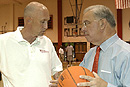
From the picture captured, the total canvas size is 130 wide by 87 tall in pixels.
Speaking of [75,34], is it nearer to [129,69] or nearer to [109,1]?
[109,1]

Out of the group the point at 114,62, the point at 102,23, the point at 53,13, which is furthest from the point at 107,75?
the point at 53,13

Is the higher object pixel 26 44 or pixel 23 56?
pixel 26 44

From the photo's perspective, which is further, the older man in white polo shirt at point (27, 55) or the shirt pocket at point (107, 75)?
the older man in white polo shirt at point (27, 55)

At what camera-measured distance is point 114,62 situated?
52.0 inches

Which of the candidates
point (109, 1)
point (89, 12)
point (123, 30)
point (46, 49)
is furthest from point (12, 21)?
point (89, 12)

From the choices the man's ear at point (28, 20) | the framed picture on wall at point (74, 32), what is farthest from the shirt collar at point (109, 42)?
the framed picture on wall at point (74, 32)

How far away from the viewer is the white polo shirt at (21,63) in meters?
1.98

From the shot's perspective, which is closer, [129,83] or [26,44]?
[129,83]

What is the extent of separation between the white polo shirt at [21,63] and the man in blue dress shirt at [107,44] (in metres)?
0.90

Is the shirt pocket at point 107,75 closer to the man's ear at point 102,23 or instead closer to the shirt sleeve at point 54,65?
the man's ear at point 102,23

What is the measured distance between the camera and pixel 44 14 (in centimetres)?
205

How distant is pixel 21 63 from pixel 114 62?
1.19 metres

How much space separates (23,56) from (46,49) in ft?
1.24

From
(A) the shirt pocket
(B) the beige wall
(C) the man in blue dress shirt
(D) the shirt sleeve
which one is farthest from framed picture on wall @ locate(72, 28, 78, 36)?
(A) the shirt pocket
